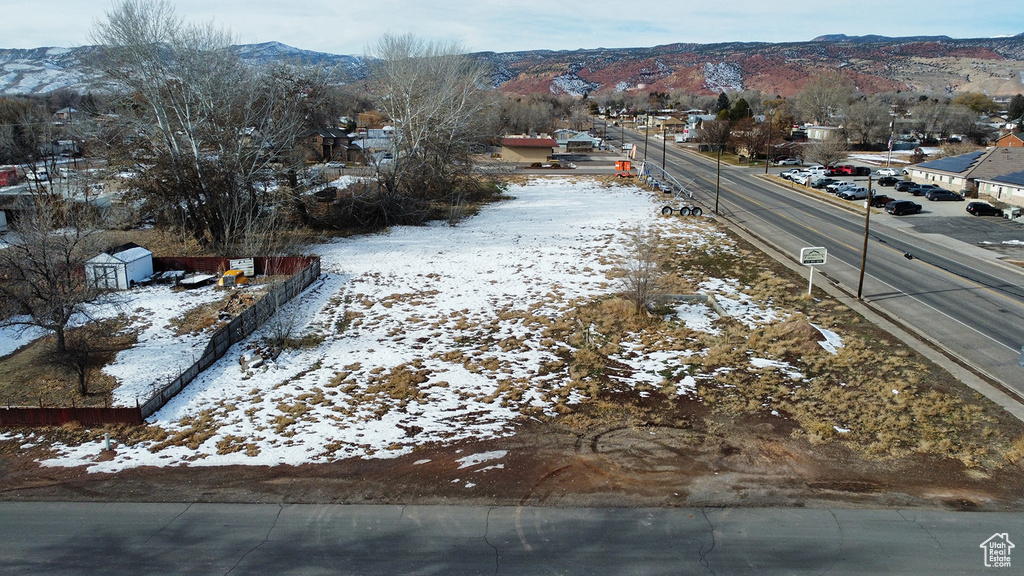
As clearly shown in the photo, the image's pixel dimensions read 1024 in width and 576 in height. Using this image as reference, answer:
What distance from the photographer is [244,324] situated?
22578mm

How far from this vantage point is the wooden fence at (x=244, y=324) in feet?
58.1

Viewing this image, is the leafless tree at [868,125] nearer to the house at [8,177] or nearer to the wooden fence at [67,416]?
the wooden fence at [67,416]

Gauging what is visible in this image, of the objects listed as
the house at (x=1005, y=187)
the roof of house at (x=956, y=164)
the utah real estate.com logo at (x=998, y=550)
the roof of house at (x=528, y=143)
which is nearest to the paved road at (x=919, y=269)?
the house at (x=1005, y=187)

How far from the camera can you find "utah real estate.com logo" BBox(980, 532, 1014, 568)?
36.1 ft

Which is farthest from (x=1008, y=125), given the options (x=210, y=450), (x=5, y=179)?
(x=5, y=179)

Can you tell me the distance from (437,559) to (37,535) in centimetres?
769

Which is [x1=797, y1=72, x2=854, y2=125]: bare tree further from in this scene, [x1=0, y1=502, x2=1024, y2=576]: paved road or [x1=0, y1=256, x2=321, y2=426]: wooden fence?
[x1=0, y1=502, x2=1024, y2=576]: paved road

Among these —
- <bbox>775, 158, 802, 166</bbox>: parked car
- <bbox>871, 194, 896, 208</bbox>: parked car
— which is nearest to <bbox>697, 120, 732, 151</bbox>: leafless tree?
<bbox>775, 158, 802, 166</bbox>: parked car

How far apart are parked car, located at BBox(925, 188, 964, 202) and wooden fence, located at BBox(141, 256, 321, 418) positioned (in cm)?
4398

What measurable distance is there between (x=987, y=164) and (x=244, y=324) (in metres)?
53.5

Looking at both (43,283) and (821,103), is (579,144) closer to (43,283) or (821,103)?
(821,103)

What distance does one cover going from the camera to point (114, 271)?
91.5 feet

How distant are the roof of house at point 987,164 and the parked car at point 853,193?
7.93 m

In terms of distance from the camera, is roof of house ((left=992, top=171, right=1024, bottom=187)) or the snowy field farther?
roof of house ((left=992, top=171, right=1024, bottom=187))
